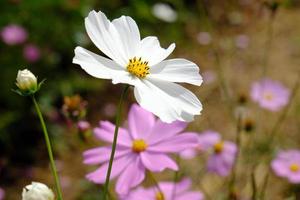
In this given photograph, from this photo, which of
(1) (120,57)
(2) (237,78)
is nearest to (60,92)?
(2) (237,78)

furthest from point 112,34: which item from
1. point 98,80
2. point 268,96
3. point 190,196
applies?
point 98,80

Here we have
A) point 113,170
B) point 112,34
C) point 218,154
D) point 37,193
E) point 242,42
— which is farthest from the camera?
point 242,42

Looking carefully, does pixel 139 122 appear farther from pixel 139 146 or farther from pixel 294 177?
pixel 294 177

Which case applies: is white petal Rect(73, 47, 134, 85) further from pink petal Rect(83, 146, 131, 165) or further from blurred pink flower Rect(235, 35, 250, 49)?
blurred pink flower Rect(235, 35, 250, 49)

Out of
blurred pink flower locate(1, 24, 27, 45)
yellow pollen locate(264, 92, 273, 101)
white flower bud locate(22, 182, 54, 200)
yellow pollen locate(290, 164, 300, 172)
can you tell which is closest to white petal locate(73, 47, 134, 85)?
white flower bud locate(22, 182, 54, 200)

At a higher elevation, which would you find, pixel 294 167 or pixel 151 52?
pixel 151 52

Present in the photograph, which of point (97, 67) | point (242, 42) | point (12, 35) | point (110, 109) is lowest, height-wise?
point (110, 109)

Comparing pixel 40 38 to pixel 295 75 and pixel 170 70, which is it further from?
pixel 170 70
